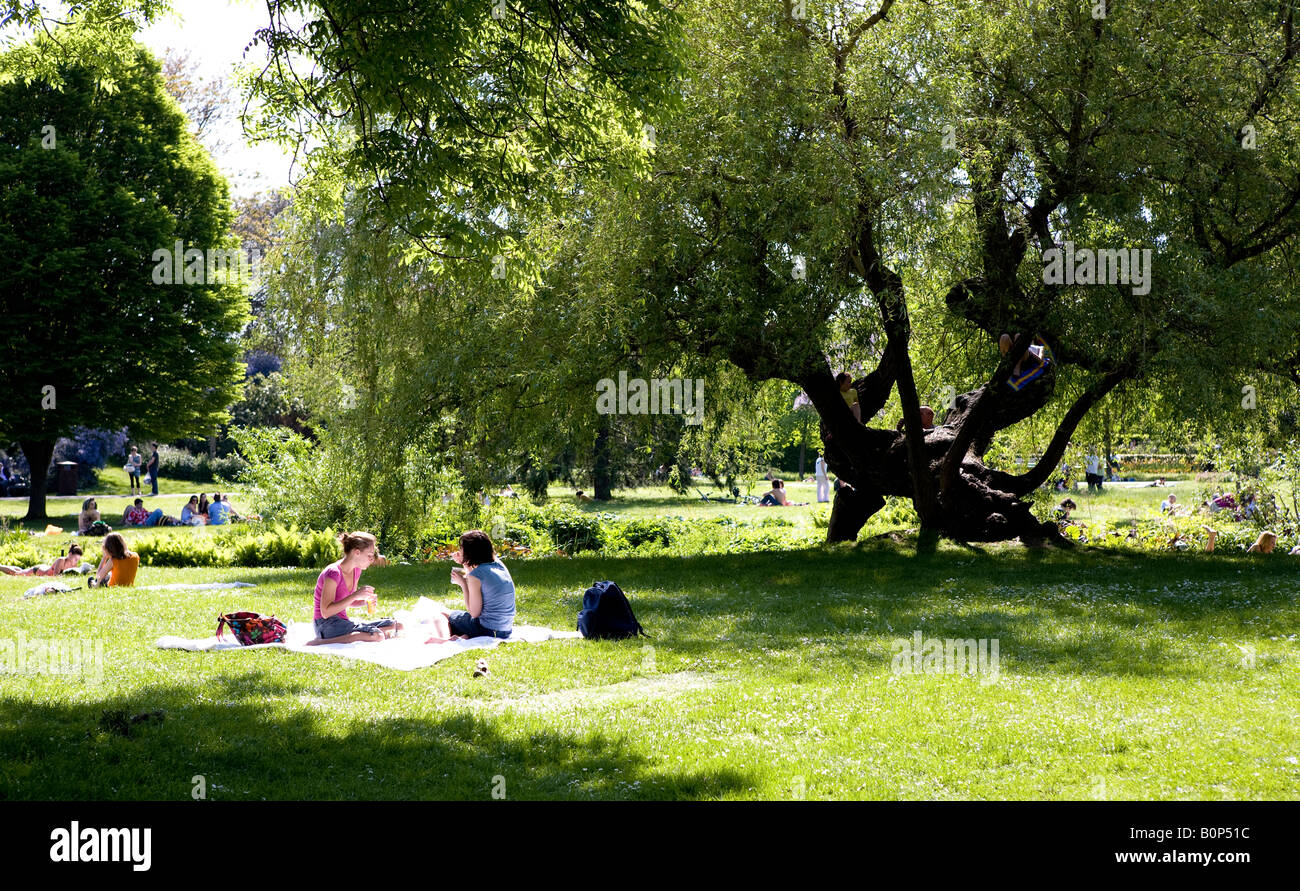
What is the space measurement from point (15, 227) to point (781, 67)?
73.2 ft

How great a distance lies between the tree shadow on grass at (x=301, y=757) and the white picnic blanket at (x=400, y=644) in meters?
2.08

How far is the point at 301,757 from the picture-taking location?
650 centimetres

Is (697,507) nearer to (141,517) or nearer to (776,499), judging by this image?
(776,499)

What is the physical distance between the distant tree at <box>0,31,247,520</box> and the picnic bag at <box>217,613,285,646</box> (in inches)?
815

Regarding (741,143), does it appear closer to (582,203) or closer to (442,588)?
(582,203)

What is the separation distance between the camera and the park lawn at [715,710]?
19.9ft

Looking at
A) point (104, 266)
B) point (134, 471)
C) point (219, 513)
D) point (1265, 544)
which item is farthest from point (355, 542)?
point (134, 471)

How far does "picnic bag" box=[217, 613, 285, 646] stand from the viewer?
10367 millimetres

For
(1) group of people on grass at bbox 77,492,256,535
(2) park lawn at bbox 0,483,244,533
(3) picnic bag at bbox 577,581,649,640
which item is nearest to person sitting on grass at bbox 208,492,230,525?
(1) group of people on grass at bbox 77,492,256,535

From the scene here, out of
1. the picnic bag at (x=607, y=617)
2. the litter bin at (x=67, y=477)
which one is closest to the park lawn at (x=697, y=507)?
the picnic bag at (x=607, y=617)

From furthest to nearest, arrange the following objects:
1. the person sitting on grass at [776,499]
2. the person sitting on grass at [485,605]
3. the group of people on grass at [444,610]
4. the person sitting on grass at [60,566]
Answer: the person sitting on grass at [776,499] → the person sitting on grass at [60,566] → the person sitting on grass at [485,605] → the group of people on grass at [444,610]

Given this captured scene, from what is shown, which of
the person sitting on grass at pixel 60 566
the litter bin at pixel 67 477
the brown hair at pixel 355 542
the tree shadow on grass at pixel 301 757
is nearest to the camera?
the tree shadow on grass at pixel 301 757

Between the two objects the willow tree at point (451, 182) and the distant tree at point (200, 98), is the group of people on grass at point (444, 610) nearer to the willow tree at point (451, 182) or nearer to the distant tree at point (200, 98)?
the willow tree at point (451, 182)

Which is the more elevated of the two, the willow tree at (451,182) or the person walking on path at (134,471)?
the willow tree at (451,182)
